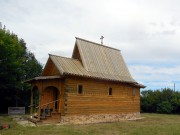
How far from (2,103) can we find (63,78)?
17.5m

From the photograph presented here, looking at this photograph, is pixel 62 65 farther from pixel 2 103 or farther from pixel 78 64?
pixel 2 103

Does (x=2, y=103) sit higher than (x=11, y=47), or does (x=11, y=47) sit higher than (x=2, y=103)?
(x=11, y=47)

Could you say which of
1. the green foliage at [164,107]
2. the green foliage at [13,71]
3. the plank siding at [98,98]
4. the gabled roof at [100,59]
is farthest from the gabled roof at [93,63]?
the green foliage at [164,107]

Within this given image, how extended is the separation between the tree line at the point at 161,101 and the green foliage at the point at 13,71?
54.5 feet

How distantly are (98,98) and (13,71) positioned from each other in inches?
557

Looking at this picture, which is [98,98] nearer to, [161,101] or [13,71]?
[13,71]

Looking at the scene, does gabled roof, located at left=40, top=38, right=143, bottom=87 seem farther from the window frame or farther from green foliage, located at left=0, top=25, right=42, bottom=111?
green foliage, located at left=0, top=25, right=42, bottom=111

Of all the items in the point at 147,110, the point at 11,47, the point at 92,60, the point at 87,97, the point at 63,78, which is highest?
the point at 11,47

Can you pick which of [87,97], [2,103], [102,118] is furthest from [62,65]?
[2,103]

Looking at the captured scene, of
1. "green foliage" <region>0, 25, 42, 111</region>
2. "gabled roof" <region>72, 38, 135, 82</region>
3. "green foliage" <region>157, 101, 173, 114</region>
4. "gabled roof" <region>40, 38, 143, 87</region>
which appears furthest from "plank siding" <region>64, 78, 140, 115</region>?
"green foliage" <region>0, 25, 42, 111</region>

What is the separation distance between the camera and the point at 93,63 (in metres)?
23.2

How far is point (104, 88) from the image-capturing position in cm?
2266

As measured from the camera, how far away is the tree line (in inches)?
1421

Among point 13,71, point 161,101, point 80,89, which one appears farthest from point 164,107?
point 13,71
